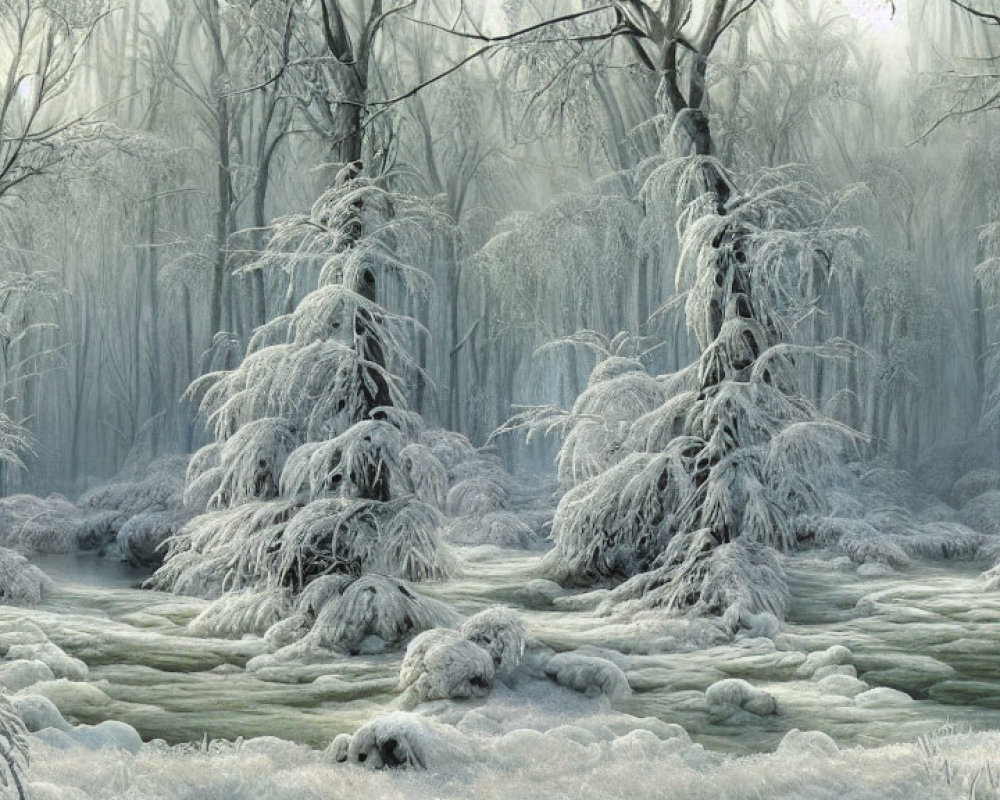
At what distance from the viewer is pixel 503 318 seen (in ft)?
69.0

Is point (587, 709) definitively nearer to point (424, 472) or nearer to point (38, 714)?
point (424, 472)

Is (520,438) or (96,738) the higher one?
(520,438)

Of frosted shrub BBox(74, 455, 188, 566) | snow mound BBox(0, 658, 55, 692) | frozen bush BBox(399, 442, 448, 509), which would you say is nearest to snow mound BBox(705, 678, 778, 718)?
frozen bush BBox(399, 442, 448, 509)

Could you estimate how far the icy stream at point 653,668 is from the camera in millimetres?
5062

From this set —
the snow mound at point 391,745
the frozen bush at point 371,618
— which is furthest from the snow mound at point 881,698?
the frozen bush at point 371,618

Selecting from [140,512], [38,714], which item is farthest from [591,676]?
[140,512]

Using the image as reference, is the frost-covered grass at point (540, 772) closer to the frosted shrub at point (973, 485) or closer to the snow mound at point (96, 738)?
the snow mound at point (96, 738)

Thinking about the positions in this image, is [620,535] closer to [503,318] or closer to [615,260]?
[615,260]

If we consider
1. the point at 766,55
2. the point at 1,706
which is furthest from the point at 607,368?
the point at 766,55

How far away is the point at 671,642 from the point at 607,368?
3.70m

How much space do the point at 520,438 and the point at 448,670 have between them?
1600 cm

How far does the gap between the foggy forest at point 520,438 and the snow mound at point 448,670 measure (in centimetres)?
2

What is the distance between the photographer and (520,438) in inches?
843

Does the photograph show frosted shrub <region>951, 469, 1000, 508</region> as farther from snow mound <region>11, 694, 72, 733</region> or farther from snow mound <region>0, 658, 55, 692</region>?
snow mound <region>11, 694, 72, 733</region>
